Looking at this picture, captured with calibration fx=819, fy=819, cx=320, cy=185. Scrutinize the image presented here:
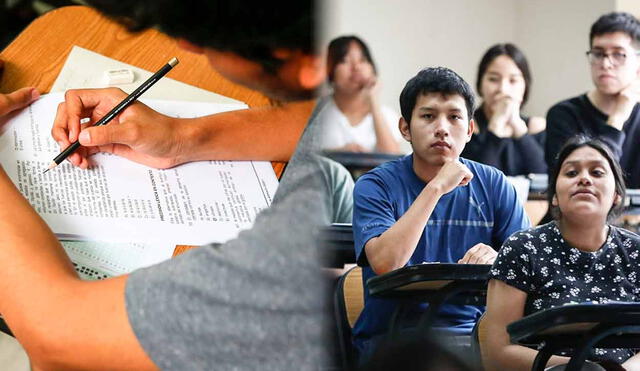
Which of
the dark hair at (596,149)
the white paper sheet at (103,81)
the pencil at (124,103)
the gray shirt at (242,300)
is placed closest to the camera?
the gray shirt at (242,300)

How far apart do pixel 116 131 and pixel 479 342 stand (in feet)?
1.31

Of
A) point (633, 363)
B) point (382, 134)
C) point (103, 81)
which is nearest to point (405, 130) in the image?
point (382, 134)

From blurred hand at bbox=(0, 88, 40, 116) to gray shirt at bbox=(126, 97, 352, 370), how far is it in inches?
13.3

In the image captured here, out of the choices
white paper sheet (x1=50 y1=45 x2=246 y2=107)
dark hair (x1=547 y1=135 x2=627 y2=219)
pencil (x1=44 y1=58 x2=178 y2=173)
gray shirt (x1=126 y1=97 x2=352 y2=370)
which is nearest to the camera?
gray shirt (x1=126 y1=97 x2=352 y2=370)

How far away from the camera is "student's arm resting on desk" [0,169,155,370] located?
0.59m

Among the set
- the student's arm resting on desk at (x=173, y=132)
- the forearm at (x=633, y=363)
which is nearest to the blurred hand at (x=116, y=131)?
the student's arm resting on desk at (x=173, y=132)

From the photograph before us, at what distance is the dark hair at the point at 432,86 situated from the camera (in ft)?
2.20

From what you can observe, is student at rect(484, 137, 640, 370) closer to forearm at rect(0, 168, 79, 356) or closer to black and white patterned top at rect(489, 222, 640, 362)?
black and white patterned top at rect(489, 222, 640, 362)

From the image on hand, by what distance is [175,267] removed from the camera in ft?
1.90

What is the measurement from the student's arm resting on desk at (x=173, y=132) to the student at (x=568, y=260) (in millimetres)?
275

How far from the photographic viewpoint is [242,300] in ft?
1.85

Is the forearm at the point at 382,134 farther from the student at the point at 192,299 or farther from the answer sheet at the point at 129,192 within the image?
the answer sheet at the point at 129,192

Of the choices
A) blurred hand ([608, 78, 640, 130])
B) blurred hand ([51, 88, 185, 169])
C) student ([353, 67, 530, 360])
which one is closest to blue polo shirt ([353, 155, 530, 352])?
student ([353, 67, 530, 360])

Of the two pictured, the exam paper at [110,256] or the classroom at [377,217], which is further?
the exam paper at [110,256]
